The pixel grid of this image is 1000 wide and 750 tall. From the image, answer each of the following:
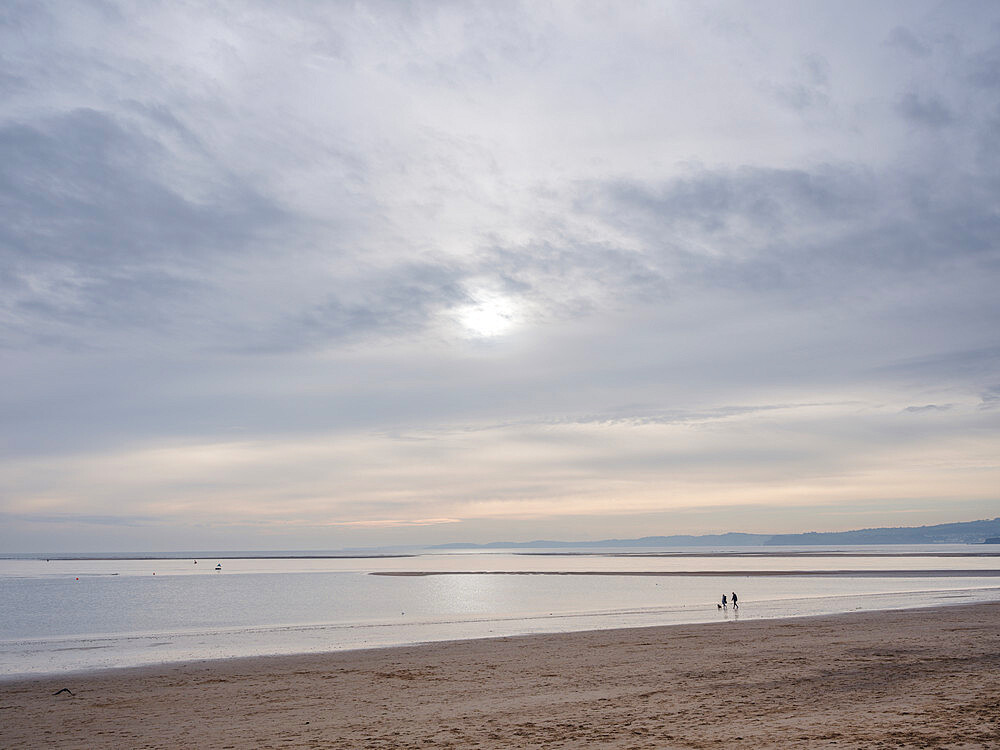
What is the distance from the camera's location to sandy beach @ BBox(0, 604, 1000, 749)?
14.4 meters

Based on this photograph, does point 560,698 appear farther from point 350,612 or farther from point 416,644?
point 350,612

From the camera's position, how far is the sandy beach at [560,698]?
14.4m

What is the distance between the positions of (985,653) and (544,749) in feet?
56.4

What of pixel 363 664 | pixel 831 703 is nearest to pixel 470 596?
pixel 363 664

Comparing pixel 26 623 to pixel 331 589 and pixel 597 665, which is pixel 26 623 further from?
pixel 597 665

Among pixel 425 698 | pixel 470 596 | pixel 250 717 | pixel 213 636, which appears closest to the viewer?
pixel 250 717

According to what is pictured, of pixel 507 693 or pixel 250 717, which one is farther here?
pixel 507 693

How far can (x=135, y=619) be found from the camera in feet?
167

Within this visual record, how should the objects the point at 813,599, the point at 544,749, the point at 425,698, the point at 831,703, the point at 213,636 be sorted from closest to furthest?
the point at 544,749 < the point at 831,703 < the point at 425,698 < the point at 213,636 < the point at 813,599

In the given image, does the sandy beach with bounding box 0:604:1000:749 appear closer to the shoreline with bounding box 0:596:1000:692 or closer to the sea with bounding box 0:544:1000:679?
the shoreline with bounding box 0:596:1000:692

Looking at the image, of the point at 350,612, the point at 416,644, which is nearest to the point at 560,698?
the point at 416,644

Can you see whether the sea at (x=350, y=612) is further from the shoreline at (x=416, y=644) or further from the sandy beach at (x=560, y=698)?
the sandy beach at (x=560, y=698)

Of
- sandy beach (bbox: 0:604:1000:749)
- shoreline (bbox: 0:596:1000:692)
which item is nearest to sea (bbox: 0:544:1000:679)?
shoreline (bbox: 0:596:1000:692)

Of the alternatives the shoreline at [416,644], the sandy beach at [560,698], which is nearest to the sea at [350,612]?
the shoreline at [416,644]
